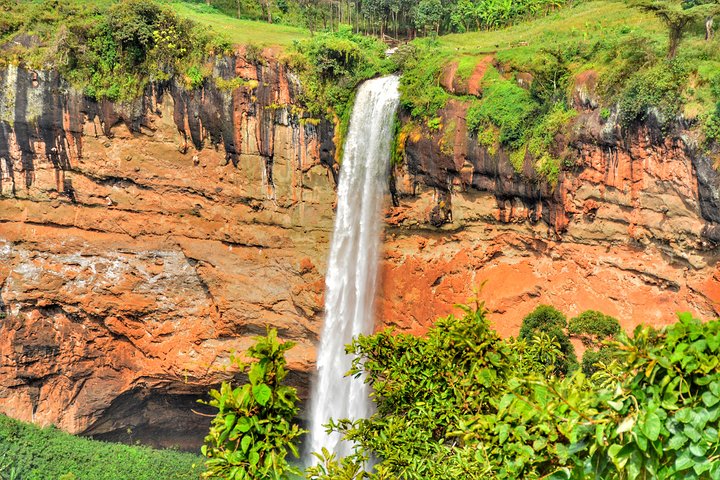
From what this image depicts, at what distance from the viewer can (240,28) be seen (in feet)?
105

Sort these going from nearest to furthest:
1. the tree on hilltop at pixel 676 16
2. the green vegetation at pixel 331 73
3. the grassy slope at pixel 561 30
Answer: the tree on hilltop at pixel 676 16
the grassy slope at pixel 561 30
the green vegetation at pixel 331 73

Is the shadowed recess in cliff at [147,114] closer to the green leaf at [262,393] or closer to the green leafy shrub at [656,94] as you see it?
the green leafy shrub at [656,94]

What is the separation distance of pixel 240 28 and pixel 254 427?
28.7 meters

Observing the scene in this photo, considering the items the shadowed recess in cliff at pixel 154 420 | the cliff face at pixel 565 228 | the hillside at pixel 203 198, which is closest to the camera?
the cliff face at pixel 565 228

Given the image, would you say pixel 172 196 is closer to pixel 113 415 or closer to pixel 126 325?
pixel 126 325

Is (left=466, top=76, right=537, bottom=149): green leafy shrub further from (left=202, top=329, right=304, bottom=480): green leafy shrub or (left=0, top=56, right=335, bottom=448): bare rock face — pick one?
(left=202, top=329, right=304, bottom=480): green leafy shrub

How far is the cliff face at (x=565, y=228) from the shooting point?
18016 mm

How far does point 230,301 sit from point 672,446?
23258 mm

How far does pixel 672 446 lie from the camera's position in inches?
180

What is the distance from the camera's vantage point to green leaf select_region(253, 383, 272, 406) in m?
6.31

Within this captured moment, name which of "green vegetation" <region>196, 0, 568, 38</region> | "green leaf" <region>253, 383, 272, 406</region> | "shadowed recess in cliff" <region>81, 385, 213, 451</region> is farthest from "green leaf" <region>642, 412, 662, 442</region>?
A: "green vegetation" <region>196, 0, 568, 38</region>

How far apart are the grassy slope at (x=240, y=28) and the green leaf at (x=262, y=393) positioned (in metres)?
22.2

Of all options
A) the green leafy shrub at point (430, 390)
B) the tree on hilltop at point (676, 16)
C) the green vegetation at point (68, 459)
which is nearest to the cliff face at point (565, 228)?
the tree on hilltop at point (676, 16)

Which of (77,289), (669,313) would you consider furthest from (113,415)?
(669,313)
